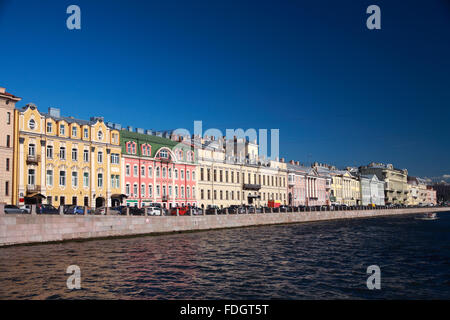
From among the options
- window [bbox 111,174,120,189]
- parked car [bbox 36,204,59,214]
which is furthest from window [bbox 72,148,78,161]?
parked car [bbox 36,204,59,214]

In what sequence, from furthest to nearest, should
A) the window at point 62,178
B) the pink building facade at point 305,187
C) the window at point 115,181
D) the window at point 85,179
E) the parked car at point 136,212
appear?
the pink building facade at point 305,187
the window at point 115,181
the window at point 85,179
the window at point 62,178
the parked car at point 136,212

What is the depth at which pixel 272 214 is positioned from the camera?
191 feet

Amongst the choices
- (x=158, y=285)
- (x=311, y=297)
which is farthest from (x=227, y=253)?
(x=311, y=297)

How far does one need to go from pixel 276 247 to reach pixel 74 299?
1778cm

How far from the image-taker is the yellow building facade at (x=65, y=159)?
43344 mm

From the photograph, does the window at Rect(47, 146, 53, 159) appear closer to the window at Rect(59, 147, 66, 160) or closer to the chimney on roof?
Result: the window at Rect(59, 147, 66, 160)

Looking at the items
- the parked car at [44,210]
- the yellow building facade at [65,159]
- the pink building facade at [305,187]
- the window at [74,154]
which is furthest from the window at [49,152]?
the pink building facade at [305,187]

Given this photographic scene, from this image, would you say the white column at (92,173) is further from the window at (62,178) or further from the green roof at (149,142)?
the green roof at (149,142)

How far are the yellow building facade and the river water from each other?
49.8ft

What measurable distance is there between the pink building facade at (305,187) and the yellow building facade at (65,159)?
44875 mm

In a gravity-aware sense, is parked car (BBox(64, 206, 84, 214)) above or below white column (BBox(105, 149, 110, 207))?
below

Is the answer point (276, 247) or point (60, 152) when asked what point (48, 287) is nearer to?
point (276, 247)

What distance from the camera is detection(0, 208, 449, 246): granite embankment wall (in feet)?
92.8

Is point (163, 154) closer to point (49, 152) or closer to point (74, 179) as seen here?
point (74, 179)
